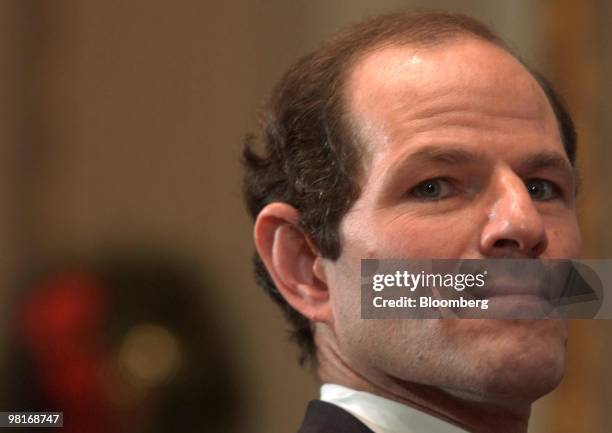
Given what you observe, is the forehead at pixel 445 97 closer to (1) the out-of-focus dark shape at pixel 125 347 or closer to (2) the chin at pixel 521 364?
(2) the chin at pixel 521 364

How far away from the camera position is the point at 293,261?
1.34 m

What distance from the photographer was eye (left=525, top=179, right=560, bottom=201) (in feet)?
4.13

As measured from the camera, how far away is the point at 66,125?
6.72ft

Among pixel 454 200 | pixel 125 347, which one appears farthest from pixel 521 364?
pixel 125 347

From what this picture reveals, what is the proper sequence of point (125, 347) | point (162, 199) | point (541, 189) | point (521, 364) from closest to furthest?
point (521, 364), point (541, 189), point (125, 347), point (162, 199)

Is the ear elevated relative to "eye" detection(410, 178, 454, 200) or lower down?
lower down

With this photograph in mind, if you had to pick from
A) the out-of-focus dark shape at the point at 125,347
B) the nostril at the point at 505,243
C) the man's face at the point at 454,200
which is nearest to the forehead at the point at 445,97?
the man's face at the point at 454,200

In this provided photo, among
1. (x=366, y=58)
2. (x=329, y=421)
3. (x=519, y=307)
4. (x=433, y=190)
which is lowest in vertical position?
(x=329, y=421)

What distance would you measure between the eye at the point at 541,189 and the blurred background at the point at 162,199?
35cm

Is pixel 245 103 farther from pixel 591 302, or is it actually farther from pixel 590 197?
pixel 591 302

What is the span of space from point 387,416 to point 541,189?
0.28m

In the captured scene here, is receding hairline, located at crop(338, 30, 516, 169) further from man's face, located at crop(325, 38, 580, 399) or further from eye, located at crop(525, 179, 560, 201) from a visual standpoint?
eye, located at crop(525, 179, 560, 201)

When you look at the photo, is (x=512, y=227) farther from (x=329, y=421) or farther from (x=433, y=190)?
(x=329, y=421)

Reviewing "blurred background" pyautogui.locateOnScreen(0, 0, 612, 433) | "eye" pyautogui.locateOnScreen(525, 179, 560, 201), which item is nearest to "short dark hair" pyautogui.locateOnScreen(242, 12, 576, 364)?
"eye" pyautogui.locateOnScreen(525, 179, 560, 201)
